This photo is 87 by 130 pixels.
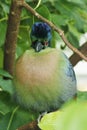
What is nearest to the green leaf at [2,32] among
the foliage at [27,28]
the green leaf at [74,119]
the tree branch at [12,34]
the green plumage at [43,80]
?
the foliage at [27,28]

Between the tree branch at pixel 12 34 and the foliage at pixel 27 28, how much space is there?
0.05 metres

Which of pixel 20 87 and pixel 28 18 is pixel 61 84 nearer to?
pixel 20 87

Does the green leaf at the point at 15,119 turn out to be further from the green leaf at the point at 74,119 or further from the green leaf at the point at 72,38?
the green leaf at the point at 74,119

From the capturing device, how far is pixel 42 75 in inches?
36.6

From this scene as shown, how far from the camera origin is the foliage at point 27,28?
1085 millimetres

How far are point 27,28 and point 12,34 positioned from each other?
0.94ft

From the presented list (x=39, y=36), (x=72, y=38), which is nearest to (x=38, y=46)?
(x=39, y=36)

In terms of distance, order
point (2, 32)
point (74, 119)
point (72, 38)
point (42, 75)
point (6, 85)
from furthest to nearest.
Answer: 1. point (72, 38)
2. point (2, 32)
3. point (6, 85)
4. point (42, 75)
5. point (74, 119)

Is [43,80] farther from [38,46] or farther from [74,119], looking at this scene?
[74,119]

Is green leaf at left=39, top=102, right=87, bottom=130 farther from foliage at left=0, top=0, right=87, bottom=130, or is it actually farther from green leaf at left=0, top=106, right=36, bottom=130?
green leaf at left=0, top=106, right=36, bottom=130

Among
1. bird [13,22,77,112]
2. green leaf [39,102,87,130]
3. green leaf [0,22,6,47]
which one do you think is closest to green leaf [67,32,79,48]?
green leaf [0,22,6,47]

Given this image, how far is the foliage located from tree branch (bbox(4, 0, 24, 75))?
5 cm

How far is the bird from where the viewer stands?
94cm

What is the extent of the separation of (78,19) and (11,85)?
414 millimetres
